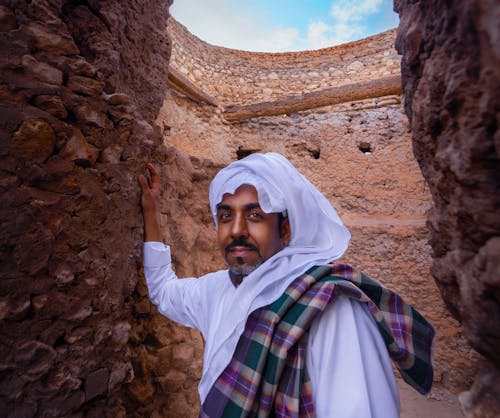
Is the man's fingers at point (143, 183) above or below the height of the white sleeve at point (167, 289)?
above

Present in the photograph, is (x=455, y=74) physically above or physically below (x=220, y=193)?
above

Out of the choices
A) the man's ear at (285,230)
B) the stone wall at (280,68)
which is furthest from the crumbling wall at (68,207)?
the stone wall at (280,68)

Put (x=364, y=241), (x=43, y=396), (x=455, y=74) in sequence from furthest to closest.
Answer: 1. (x=364, y=241)
2. (x=43, y=396)
3. (x=455, y=74)

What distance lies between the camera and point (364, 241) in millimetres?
4191

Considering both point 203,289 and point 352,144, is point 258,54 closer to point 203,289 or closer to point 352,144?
point 352,144

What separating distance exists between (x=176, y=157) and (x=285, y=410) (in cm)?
168

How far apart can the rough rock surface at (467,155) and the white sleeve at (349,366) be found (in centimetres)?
30

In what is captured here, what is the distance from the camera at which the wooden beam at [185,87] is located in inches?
185

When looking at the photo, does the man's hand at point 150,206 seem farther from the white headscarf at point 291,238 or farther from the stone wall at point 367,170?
the stone wall at point 367,170

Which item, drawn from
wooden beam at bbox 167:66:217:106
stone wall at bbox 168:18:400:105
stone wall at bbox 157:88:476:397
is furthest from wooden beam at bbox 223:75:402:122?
stone wall at bbox 168:18:400:105

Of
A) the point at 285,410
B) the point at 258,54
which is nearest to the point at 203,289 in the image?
the point at 285,410

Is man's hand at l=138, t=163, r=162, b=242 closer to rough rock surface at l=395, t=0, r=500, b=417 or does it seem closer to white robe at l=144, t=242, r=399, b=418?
white robe at l=144, t=242, r=399, b=418

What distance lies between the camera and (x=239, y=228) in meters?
1.30

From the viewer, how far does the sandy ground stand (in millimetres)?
3246
